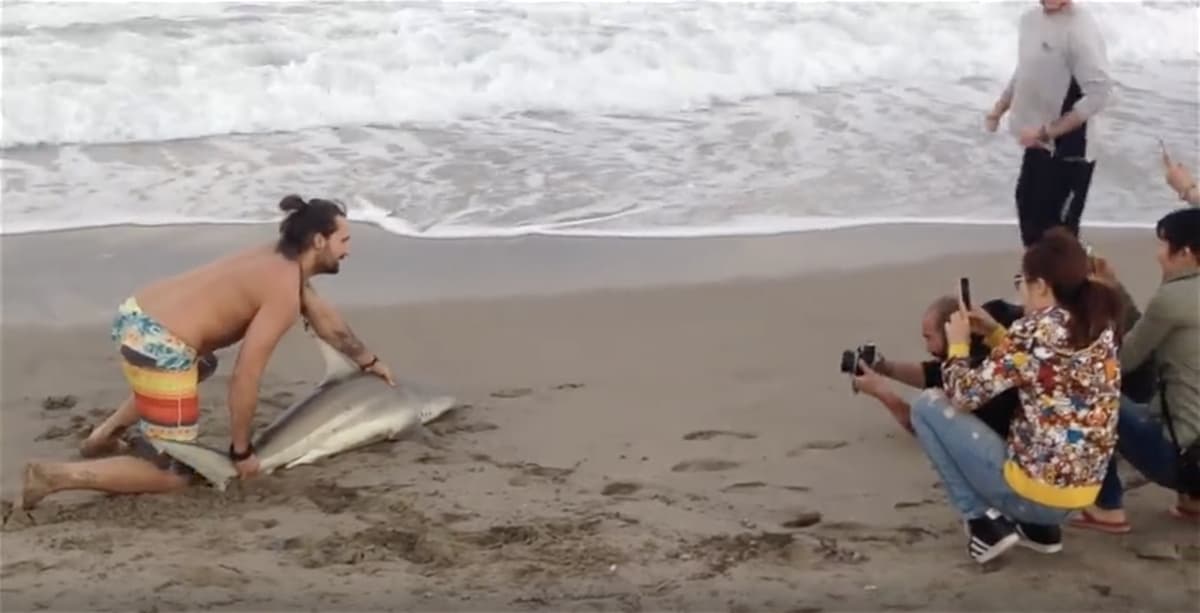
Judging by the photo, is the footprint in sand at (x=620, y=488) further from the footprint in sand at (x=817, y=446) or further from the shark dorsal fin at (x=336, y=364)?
the shark dorsal fin at (x=336, y=364)

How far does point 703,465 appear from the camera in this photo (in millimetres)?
5039

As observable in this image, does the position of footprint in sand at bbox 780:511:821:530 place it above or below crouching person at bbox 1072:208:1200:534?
below

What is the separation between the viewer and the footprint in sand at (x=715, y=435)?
5.30m

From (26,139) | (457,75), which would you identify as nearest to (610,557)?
(26,139)

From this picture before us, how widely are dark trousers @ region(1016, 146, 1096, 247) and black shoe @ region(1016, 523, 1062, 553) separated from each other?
7.48ft

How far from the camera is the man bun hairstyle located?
386 centimetres

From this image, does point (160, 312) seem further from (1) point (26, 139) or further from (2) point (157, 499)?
(1) point (26, 139)

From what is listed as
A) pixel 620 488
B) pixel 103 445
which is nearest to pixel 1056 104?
pixel 620 488

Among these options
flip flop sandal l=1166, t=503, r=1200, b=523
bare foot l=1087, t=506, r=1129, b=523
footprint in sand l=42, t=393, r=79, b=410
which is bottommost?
footprint in sand l=42, t=393, r=79, b=410

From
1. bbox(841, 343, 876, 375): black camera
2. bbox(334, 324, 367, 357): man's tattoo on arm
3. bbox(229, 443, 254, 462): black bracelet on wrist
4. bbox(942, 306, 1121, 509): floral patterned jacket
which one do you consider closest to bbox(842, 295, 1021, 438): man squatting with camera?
bbox(841, 343, 876, 375): black camera

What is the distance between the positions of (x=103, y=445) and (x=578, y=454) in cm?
161

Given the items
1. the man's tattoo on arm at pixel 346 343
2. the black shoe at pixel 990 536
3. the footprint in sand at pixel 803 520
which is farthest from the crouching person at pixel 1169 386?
the man's tattoo on arm at pixel 346 343

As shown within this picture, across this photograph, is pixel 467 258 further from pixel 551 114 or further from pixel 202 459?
pixel 551 114

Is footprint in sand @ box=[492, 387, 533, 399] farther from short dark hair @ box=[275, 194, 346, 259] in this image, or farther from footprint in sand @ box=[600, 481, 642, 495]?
short dark hair @ box=[275, 194, 346, 259]
